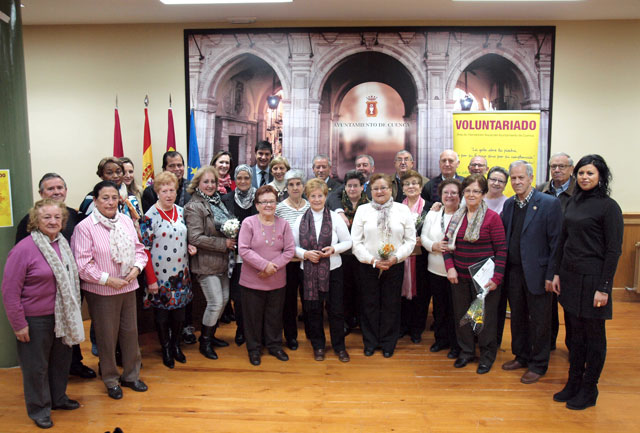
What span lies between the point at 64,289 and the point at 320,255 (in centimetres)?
188

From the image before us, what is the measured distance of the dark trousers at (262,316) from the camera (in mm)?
3926

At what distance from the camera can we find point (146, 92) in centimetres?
615

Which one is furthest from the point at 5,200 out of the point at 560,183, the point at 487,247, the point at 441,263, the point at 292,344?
the point at 560,183

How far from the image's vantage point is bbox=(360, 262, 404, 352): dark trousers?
13.1ft

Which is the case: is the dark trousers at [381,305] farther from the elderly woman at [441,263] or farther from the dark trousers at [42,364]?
the dark trousers at [42,364]

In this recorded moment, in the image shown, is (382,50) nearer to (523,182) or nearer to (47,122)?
(523,182)

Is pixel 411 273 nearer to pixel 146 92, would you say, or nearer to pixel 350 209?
pixel 350 209

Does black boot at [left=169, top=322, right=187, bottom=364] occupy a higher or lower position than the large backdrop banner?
lower

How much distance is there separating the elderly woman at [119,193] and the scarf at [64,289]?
641mm

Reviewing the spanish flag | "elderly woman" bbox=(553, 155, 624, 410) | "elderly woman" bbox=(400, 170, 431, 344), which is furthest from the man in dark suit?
"elderly woman" bbox=(553, 155, 624, 410)

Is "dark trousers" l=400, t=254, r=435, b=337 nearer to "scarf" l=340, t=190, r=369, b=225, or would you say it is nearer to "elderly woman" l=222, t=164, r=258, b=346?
"scarf" l=340, t=190, r=369, b=225

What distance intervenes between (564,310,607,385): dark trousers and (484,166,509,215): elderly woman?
1.17 m

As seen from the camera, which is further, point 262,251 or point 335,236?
point 335,236

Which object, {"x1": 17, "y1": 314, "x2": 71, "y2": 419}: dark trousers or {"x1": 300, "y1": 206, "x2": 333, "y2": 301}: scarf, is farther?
{"x1": 300, "y1": 206, "x2": 333, "y2": 301}: scarf
